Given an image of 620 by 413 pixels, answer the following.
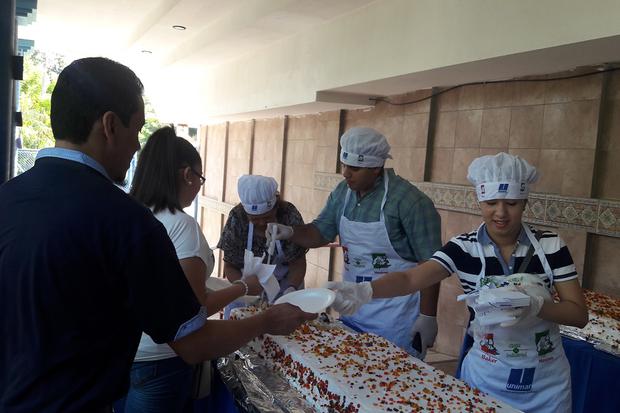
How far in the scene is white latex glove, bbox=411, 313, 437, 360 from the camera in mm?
2680

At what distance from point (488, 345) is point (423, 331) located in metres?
0.65

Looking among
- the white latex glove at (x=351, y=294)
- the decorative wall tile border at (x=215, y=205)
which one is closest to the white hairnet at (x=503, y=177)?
the white latex glove at (x=351, y=294)

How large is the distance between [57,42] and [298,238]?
282 inches

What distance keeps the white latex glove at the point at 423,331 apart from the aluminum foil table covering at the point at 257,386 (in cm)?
87

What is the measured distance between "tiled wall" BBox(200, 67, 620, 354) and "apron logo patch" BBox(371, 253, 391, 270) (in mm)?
1591

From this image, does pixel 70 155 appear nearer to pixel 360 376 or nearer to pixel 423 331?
pixel 360 376

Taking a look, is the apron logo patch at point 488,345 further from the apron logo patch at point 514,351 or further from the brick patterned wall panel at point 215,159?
the brick patterned wall panel at point 215,159

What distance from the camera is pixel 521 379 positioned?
1.98m

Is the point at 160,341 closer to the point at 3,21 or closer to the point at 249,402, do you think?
the point at 249,402

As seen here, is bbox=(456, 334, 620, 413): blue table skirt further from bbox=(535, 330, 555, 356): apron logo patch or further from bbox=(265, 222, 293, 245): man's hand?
bbox=(265, 222, 293, 245): man's hand

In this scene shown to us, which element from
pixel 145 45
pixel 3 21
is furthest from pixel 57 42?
pixel 3 21

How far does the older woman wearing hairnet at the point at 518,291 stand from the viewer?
6.34 feet

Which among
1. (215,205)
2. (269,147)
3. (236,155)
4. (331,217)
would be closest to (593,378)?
(331,217)

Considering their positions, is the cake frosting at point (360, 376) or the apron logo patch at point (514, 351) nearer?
the cake frosting at point (360, 376)
